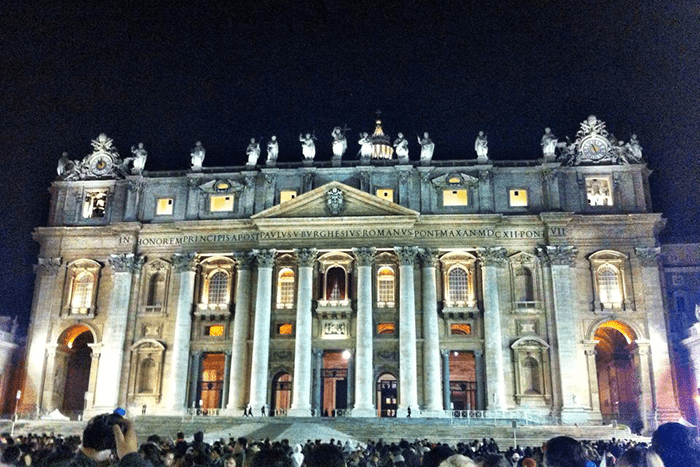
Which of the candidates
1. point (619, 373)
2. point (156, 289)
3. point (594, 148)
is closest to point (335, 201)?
point (156, 289)

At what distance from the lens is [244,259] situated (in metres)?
56.3

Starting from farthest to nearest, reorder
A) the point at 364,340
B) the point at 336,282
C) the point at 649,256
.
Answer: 1. the point at 336,282
2. the point at 649,256
3. the point at 364,340

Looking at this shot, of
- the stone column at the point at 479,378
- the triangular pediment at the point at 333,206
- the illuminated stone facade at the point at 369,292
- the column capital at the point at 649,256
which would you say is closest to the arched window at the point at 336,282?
the illuminated stone facade at the point at 369,292

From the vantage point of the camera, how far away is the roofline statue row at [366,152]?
57.3 metres

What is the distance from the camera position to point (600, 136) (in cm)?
5784

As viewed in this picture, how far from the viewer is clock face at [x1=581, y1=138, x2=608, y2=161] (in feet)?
189

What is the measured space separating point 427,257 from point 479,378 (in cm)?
1017

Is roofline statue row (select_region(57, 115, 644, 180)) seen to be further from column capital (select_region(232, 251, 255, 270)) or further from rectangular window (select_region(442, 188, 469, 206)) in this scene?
column capital (select_region(232, 251, 255, 270))

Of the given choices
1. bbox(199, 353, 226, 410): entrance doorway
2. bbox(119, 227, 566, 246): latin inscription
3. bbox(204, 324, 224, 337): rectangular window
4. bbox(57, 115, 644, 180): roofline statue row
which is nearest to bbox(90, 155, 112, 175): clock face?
bbox(57, 115, 644, 180): roofline statue row

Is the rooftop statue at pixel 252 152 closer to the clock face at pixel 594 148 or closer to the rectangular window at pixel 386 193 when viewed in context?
the rectangular window at pixel 386 193

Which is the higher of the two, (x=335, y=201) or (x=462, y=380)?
(x=335, y=201)

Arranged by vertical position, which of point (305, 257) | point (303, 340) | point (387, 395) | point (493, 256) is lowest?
point (387, 395)

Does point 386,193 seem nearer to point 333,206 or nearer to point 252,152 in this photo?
point 333,206

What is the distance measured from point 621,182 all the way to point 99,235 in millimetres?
44284
